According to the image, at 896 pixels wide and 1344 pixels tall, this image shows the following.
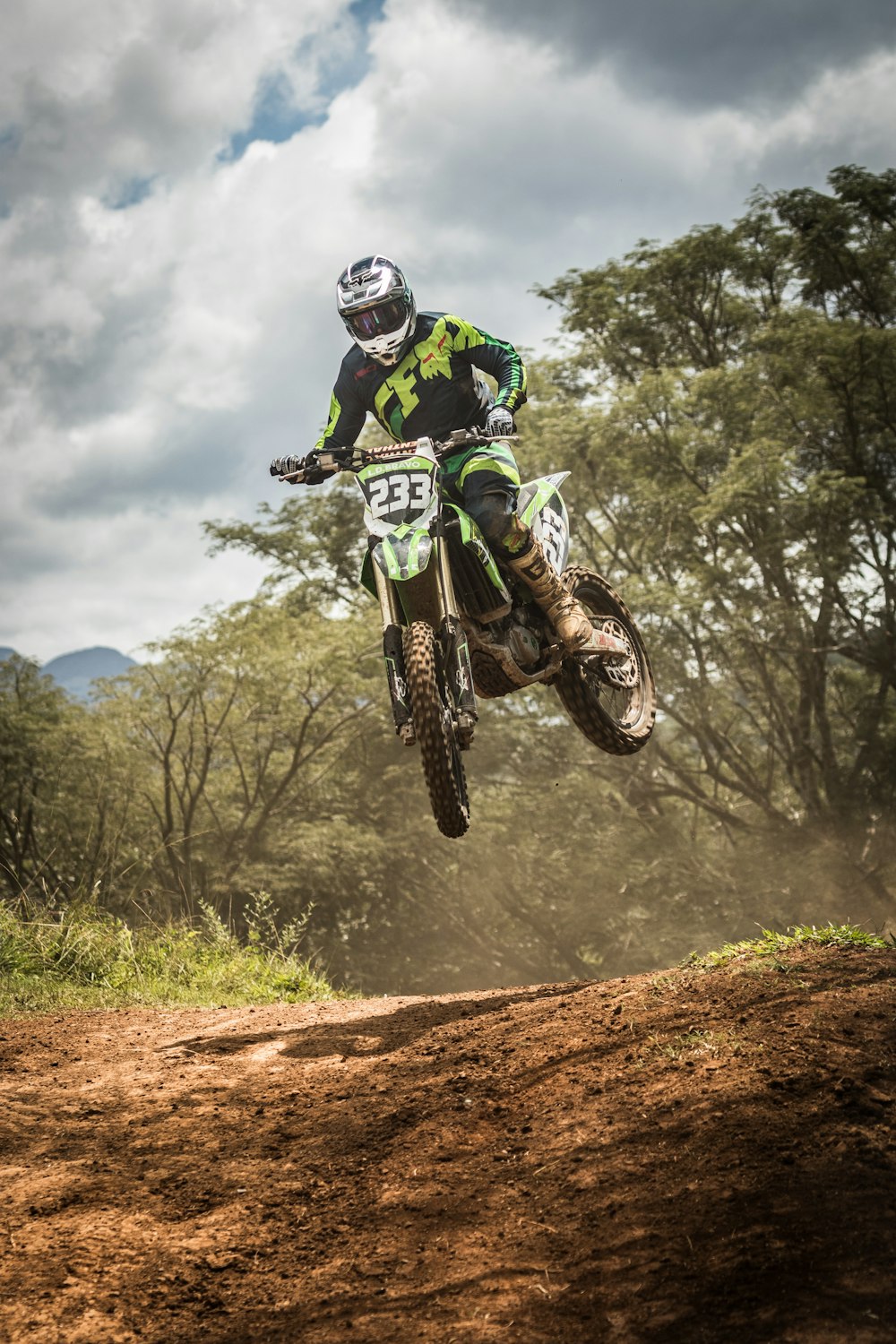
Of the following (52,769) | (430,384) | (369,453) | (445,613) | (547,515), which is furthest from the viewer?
(52,769)

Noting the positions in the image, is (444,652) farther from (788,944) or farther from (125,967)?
(125,967)

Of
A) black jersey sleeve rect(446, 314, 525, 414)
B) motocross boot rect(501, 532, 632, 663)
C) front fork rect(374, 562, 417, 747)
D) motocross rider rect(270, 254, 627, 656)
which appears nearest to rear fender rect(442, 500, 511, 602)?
motocross rider rect(270, 254, 627, 656)

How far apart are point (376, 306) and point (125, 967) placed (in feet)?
15.2

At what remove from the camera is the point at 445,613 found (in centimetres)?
552

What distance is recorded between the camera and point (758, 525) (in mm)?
19156

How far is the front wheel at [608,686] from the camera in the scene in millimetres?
6891

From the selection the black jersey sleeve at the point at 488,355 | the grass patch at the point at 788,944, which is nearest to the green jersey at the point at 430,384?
the black jersey sleeve at the point at 488,355

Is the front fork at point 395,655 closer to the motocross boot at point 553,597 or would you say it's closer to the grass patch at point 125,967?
the motocross boot at point 553,597

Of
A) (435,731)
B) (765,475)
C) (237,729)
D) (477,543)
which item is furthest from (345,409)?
(237,729)

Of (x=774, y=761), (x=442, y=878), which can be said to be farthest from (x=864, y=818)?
(x=442, y=878)

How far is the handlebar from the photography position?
5598mm

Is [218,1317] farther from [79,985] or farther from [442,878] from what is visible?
[442,878]

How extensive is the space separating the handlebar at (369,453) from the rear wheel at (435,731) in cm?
91

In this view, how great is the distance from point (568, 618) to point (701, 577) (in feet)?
43.3
